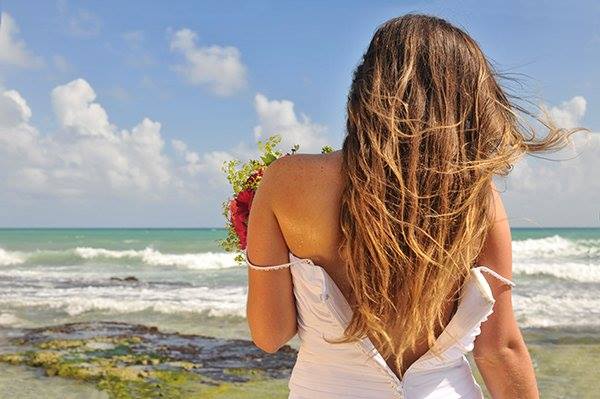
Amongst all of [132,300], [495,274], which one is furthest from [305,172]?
[132,300]

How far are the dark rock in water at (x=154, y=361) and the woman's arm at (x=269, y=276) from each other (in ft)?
18.4

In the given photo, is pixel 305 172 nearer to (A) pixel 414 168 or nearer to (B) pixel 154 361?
(A) pixel 414 168

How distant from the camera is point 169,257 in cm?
2456

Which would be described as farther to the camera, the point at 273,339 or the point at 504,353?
the point at 504,353

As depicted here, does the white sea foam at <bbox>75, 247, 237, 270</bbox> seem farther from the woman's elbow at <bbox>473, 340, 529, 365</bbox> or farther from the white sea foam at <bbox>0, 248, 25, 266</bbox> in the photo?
the woman's elbow at <bbox>473, 340, 529, 365</bbox>

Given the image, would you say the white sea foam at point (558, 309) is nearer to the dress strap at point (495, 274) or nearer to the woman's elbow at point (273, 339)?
the dress strap at point (495, 274)

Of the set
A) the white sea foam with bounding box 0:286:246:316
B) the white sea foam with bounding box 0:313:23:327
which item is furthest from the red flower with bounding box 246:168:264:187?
the white sea foam with bounding box 0:313:23:327

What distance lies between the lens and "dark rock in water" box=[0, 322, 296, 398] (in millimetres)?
7461

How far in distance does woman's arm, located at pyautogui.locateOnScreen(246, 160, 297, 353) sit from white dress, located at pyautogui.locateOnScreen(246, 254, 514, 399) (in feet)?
0.07

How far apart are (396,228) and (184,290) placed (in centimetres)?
1456

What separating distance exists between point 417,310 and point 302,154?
1.49ft

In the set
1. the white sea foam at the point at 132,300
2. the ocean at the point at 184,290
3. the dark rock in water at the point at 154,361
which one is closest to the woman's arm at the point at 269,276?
the dark rock in water at the point at 154,361

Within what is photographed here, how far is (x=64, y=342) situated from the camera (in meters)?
9.61

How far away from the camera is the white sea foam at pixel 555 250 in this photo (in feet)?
77.8
